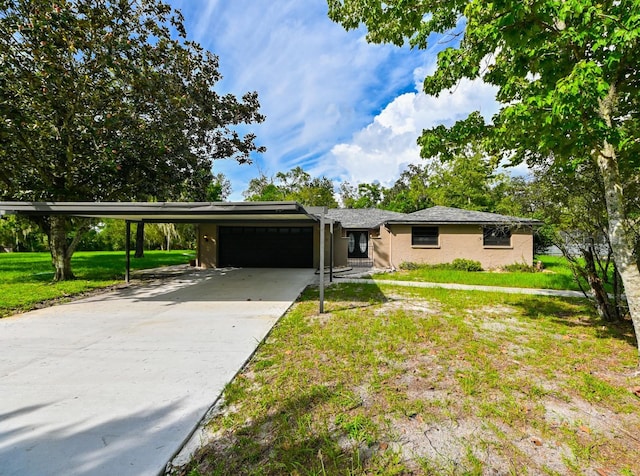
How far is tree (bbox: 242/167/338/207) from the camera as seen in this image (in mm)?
35969

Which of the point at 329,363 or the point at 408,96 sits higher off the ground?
the point at 408,96

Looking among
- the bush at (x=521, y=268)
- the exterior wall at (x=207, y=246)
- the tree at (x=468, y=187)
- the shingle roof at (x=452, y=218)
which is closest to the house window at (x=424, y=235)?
the shingle roof at (x=452, y=218)

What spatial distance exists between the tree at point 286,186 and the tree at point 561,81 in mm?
29914

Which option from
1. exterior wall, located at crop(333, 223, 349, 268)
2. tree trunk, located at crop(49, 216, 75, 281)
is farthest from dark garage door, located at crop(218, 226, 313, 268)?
tree trunk, located at crop(49, 216, 75, 281)

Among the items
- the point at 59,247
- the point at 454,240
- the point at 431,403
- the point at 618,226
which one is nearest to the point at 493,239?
the point at 454,240

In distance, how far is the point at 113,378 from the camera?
3.34 metres

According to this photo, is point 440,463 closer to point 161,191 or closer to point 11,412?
point 11,412

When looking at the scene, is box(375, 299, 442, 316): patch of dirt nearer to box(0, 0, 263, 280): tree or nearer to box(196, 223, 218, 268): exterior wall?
box(0, 0, 263, 280): tree

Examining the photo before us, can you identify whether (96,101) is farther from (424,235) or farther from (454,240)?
(454,240)

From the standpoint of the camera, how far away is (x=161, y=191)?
37.7 feet

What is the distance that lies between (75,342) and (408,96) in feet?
53.8

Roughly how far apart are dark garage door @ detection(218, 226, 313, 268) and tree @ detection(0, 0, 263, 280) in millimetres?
4310

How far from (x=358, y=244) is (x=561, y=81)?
1606 centimetres

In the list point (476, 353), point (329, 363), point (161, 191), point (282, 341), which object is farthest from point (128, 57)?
point (476, 353)
